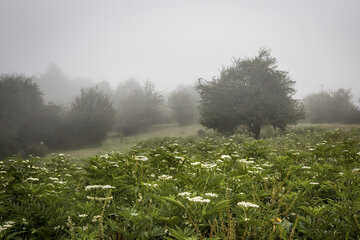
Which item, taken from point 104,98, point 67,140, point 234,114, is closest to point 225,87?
point 234,114

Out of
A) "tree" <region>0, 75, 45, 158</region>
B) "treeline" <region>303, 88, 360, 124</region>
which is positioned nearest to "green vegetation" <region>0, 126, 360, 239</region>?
"tree" <region>0, 75, 45, 158</region>

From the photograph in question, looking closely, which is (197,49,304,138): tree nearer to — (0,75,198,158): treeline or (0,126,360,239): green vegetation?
(0,75,198,158): treeline

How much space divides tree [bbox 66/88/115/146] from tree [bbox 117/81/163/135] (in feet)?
14.4

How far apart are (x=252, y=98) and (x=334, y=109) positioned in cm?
2128

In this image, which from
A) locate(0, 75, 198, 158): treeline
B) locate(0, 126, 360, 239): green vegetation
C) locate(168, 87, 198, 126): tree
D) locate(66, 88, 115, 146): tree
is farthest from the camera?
locate(168, 87, 198, 126): tree

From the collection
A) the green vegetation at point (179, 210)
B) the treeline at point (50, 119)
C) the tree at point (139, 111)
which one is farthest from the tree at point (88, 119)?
the green vegetation at point (179, 210)

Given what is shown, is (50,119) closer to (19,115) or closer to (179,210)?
(19,115)

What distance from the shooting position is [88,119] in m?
21.0

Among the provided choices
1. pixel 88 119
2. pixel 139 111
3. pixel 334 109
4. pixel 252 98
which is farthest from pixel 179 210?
pixel 334 109

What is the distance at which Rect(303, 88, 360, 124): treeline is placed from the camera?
3064cm

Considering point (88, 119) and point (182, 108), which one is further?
point (182, 108)

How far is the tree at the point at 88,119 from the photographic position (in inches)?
819

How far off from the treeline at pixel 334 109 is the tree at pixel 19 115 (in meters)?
34.2

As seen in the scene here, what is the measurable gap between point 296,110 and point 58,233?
20.9 metres
